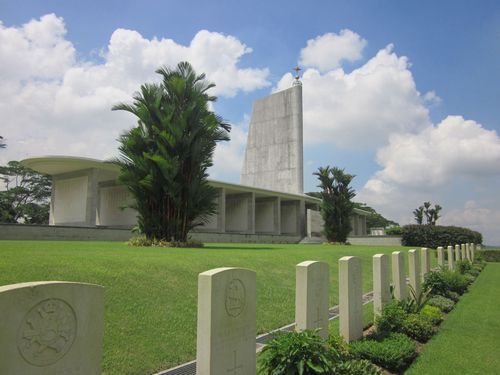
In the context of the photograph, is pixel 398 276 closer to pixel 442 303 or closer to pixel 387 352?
pixel 442 303

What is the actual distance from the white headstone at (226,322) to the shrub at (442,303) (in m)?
7.38

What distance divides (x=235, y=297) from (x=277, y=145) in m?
47.6

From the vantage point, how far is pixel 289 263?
1243cm

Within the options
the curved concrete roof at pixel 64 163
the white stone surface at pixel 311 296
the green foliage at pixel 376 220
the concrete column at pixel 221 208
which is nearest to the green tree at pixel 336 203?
the concrete column at pixel 221 208

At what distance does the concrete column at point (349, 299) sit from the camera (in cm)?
607

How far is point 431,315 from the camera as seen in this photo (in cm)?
831

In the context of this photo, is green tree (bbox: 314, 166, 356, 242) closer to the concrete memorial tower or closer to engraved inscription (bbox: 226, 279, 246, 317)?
the concrete memorial tower

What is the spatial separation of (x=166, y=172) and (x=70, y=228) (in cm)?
932

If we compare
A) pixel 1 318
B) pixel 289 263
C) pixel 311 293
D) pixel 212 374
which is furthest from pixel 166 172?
pixel 1 318

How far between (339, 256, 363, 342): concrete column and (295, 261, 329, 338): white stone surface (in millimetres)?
901

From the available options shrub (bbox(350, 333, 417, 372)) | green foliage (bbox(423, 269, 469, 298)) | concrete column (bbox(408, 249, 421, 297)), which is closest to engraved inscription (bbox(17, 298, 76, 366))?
shrub (bbox(350, 333, 417, 372))

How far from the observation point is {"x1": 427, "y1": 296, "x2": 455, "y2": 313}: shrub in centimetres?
992

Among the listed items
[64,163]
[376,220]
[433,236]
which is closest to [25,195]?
[64,163]

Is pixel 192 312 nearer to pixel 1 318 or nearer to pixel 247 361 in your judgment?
pixel 247 361
